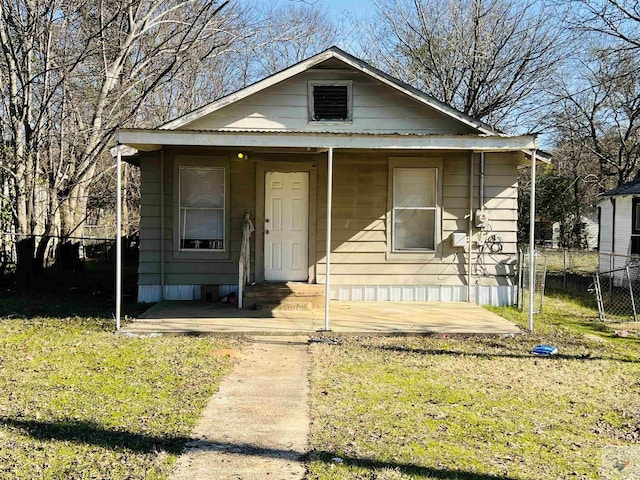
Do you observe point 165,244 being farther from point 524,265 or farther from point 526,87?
point 526,87

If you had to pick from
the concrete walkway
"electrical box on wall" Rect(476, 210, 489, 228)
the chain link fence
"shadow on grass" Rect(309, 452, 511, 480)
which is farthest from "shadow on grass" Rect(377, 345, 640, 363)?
"electrical box on wall" Rect(476, 210, 489, 228)

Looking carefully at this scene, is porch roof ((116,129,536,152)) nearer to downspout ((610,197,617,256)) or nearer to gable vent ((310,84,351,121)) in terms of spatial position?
gable vent ((310,84,351,121))

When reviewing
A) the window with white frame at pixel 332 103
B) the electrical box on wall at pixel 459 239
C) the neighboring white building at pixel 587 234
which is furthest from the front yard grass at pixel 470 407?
the neighboring white building at pixel 587 234

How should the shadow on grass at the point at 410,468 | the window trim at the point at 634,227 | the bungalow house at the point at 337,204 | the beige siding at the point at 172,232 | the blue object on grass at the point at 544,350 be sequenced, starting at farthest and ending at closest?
the window trim at the point at 634,227 < the beige siding at the point at 172,232 < the bungalow house at the point at 337,204 < the blue object on grass at the point at 544,350 < the shadow on grass at the point at 410,468

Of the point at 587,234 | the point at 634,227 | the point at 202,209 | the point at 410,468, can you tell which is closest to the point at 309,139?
the point at 202,209

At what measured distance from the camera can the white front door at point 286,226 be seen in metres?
10.4

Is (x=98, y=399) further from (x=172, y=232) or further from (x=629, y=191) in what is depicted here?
(x=629, y=191)

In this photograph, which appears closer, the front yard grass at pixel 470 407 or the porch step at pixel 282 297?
the front yard grass at pixel 470 407

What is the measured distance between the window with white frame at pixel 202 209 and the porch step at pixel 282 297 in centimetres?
122

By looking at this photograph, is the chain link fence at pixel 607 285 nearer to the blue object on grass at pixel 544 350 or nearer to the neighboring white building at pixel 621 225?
the neighboring white building at pixel 621 225

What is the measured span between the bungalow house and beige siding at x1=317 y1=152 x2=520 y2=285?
0.02 m

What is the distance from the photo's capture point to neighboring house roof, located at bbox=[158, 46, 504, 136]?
9641 mm

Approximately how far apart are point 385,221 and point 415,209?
62 centimetres

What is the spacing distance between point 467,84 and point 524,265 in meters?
11.1
